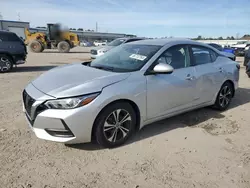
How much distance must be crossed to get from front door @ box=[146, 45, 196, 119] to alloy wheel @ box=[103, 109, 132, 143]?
1.35 feet

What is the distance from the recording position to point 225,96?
4973 mm

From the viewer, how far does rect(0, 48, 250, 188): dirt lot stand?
102 inches

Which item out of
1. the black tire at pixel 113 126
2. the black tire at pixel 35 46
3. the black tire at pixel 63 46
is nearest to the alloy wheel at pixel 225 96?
the black tire at pixel 113 126

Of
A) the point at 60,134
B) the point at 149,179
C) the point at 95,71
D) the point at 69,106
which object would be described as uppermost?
the point at 95,71

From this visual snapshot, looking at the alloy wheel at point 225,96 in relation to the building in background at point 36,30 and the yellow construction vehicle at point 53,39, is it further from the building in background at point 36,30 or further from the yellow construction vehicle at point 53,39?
the building in background at point 36,30

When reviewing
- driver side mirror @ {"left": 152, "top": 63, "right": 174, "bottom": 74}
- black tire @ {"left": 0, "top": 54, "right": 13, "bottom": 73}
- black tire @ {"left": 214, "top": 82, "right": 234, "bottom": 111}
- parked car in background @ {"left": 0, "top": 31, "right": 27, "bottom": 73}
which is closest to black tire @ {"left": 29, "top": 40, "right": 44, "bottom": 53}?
parked car in background @ {"left": 0, "top": 31, "right": 27, "bottom": 73}

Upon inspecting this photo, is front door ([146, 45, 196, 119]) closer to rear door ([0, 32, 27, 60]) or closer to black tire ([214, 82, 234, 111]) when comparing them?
black tire ([214, 82, 234, 111])

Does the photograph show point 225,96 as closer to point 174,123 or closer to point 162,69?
point 174,123

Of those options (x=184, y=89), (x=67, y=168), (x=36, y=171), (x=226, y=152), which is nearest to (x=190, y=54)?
(x=184, y=89)

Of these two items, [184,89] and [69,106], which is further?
[184,89]

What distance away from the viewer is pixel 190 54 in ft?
13.7

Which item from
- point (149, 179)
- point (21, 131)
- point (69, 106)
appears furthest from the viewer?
point (21, 131)

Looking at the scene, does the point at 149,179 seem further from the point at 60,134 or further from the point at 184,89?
the point at 184,89

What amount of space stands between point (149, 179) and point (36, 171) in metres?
1.37
